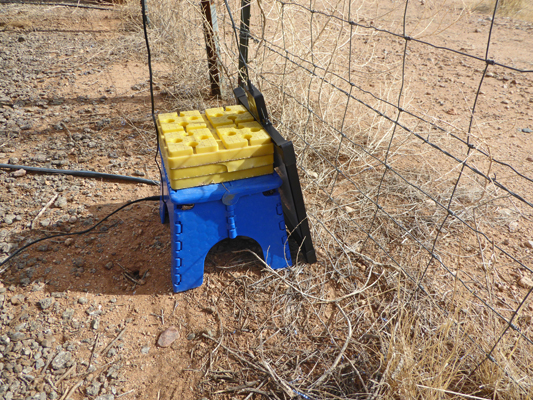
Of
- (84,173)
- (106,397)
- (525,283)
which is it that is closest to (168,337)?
(106,397)

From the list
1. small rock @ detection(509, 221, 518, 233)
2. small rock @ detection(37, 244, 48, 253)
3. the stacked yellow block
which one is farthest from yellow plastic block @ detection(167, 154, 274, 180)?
small rock @ detection(509, 221, 518, 233)

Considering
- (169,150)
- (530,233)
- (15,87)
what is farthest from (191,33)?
(530,233)

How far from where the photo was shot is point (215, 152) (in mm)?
1622

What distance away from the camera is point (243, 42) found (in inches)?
110

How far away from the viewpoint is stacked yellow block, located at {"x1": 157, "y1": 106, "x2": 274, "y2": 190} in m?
1.62

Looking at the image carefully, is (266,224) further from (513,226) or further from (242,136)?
(513,226)

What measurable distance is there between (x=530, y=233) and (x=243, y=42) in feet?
6.95

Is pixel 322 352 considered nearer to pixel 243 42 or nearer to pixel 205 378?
pixel 205 378

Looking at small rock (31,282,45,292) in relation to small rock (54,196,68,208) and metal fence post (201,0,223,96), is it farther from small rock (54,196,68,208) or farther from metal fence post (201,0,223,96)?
metal fence post (201,0,223,96)

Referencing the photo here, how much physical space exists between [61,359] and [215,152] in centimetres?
101

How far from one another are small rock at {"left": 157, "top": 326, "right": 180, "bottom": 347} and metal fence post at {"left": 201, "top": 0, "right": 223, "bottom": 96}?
2.07m

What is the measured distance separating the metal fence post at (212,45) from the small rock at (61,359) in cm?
223

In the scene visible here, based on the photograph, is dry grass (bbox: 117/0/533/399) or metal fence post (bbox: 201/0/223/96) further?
metal fence post (bbox: 201/0/223/96)

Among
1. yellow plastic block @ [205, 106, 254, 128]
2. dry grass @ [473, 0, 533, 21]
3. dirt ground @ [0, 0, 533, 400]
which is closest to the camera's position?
dirt ground @ [0, 0, 533, 400]
